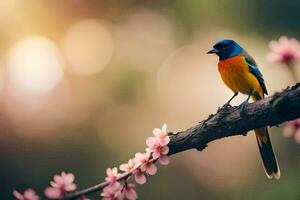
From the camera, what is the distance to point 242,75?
136cm

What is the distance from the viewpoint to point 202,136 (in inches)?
43.6

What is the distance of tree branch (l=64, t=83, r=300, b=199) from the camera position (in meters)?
1.01

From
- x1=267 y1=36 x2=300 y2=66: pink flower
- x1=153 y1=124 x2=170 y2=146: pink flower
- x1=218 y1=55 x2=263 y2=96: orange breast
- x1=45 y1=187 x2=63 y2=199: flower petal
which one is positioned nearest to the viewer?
x1=45 y1=187 x2=63 y2=199: flower petal

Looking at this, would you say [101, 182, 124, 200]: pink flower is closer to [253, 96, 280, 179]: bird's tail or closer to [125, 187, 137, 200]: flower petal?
[125, 187, 137, 200]: flower petal

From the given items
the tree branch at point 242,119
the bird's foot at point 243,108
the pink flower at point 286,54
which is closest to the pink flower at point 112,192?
the tree branch at point 242,119

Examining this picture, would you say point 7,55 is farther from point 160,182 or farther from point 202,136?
point 202,136

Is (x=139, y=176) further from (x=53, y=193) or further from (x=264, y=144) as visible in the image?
(x=264, y=144)

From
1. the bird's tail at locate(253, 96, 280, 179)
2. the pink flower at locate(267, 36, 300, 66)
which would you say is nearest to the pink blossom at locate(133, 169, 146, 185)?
the pink flower at locate(267, 36, 300, 66)

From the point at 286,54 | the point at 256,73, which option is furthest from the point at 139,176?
the point at 256,73

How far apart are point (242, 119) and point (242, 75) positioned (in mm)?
302

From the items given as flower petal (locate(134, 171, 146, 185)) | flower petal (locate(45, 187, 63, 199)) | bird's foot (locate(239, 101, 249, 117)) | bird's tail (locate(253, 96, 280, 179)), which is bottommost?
flower petal (locate(45, 187, 63, 199))

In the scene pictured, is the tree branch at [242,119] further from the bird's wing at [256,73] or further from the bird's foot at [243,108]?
the bird's wing at [256,73]

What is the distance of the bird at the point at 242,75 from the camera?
1.36 metres

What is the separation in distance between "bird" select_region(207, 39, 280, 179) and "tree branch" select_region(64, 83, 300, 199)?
10.0 inches
